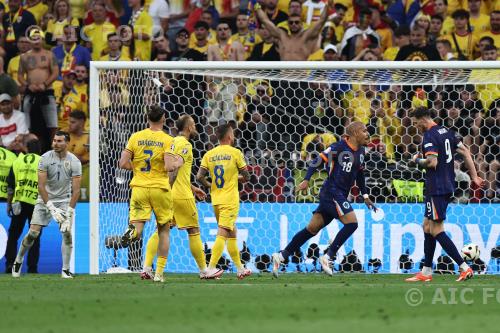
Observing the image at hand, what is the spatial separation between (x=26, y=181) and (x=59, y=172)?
92.8 inches

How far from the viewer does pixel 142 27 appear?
859 inches

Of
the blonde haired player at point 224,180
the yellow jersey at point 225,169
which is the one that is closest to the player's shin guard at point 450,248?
the blonde haired player at point 224,180

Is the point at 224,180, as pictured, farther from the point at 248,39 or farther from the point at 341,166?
the point at 248,39

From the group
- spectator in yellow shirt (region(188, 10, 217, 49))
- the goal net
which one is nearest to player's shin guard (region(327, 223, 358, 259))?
the goal net

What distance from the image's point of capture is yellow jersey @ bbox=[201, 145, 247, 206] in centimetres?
1495

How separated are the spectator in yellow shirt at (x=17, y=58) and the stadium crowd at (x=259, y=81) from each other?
31 millimetres

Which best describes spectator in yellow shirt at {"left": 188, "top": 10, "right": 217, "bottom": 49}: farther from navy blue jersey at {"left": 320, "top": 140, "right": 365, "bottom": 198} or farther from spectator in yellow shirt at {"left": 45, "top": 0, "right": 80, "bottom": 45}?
navy blue jersey at {"left": 320, "top": 140, "right": 365, "bottom": 198}

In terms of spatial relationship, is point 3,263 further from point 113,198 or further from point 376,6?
point 376,6

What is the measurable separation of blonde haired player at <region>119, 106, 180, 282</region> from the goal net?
109 inches

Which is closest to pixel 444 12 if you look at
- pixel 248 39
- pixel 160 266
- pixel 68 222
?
pixel 248 39

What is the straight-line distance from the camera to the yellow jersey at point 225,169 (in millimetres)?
14945

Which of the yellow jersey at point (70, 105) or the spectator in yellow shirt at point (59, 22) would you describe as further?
the spectator in yellow shirt at point (59, 22)

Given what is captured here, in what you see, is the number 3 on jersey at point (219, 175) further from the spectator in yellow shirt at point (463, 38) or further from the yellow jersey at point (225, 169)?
the spectator in yellow shirt at point (463, 38)

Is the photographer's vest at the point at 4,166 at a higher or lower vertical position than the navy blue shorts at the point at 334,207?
higher
